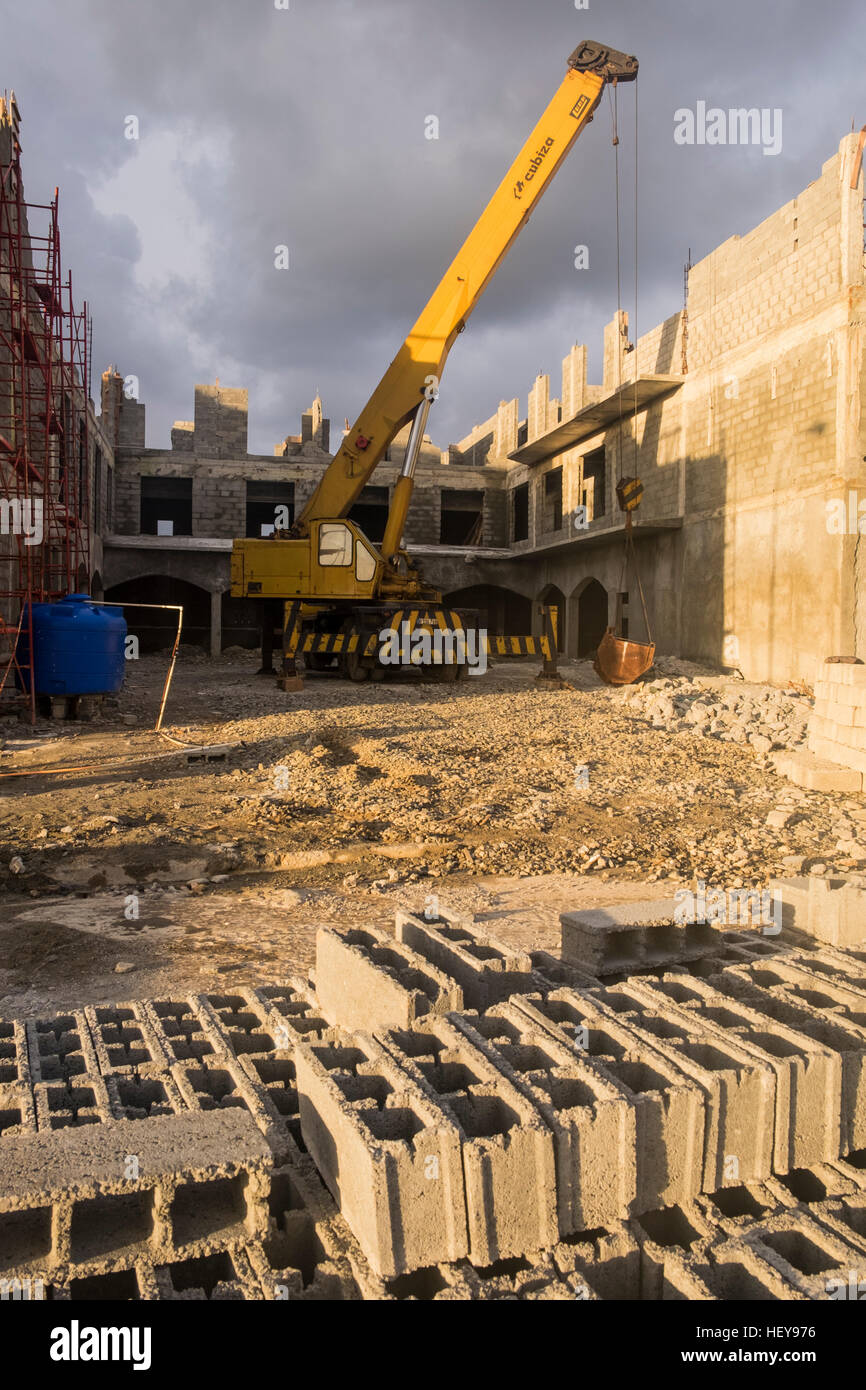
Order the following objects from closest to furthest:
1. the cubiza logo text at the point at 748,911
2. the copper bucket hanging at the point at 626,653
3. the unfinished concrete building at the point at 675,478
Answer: the cubiza logo text at the point at 748,911 → the unfinished concrete building at the point at 675,478 → the copper bucket hanging at the point at 626,653

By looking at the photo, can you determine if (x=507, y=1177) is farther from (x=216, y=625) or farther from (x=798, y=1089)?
(x=216, y=625)

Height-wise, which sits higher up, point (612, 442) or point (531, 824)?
point (612, 442)

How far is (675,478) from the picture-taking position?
741 inches

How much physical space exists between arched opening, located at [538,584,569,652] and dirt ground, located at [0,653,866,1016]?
46.7 ft

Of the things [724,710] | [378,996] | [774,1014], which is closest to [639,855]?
[774,1014]

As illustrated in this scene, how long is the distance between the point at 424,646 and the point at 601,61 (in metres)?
9.79

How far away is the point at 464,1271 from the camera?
209cm

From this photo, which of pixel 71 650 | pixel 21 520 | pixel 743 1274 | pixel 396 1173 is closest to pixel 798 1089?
pixel 743 1274

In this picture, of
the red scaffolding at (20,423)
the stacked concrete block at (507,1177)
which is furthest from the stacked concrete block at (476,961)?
the red scaffolding at (20,423)

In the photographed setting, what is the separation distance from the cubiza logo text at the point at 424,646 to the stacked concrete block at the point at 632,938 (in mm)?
11927

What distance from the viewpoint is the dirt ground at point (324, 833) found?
15.5 feet

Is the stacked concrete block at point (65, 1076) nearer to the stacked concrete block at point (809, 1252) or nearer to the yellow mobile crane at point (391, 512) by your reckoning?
the stacked concrete block at point (809, 1252)
